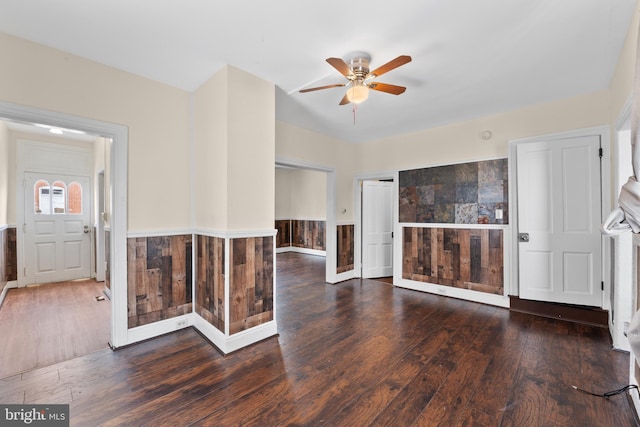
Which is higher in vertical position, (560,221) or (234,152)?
(234,152)

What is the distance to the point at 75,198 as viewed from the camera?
5109 mm

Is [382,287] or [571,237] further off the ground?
[571,237]

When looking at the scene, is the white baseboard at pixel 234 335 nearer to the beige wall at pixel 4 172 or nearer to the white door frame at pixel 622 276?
the white door frame at pixel 622 276

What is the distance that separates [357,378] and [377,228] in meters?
3.49

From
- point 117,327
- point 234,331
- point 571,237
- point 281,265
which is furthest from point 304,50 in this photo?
point 281,265

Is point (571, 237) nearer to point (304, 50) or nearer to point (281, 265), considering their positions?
point (304, 50)

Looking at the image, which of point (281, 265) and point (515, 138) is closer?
point (515, 138)

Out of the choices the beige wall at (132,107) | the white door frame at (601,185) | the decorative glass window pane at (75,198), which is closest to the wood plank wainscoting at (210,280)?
the beige wall at (132,107)

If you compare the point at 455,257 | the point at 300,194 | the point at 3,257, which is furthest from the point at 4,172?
the point at 455,257

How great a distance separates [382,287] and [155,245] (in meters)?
3.45

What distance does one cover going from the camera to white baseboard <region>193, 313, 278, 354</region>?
99.0 inches

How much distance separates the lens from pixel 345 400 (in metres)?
1.88

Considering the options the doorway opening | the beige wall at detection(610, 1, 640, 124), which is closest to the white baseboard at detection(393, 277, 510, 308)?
the beige wall at detection(610, 1, 640, 124)

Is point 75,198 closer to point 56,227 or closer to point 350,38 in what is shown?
point 56,227
